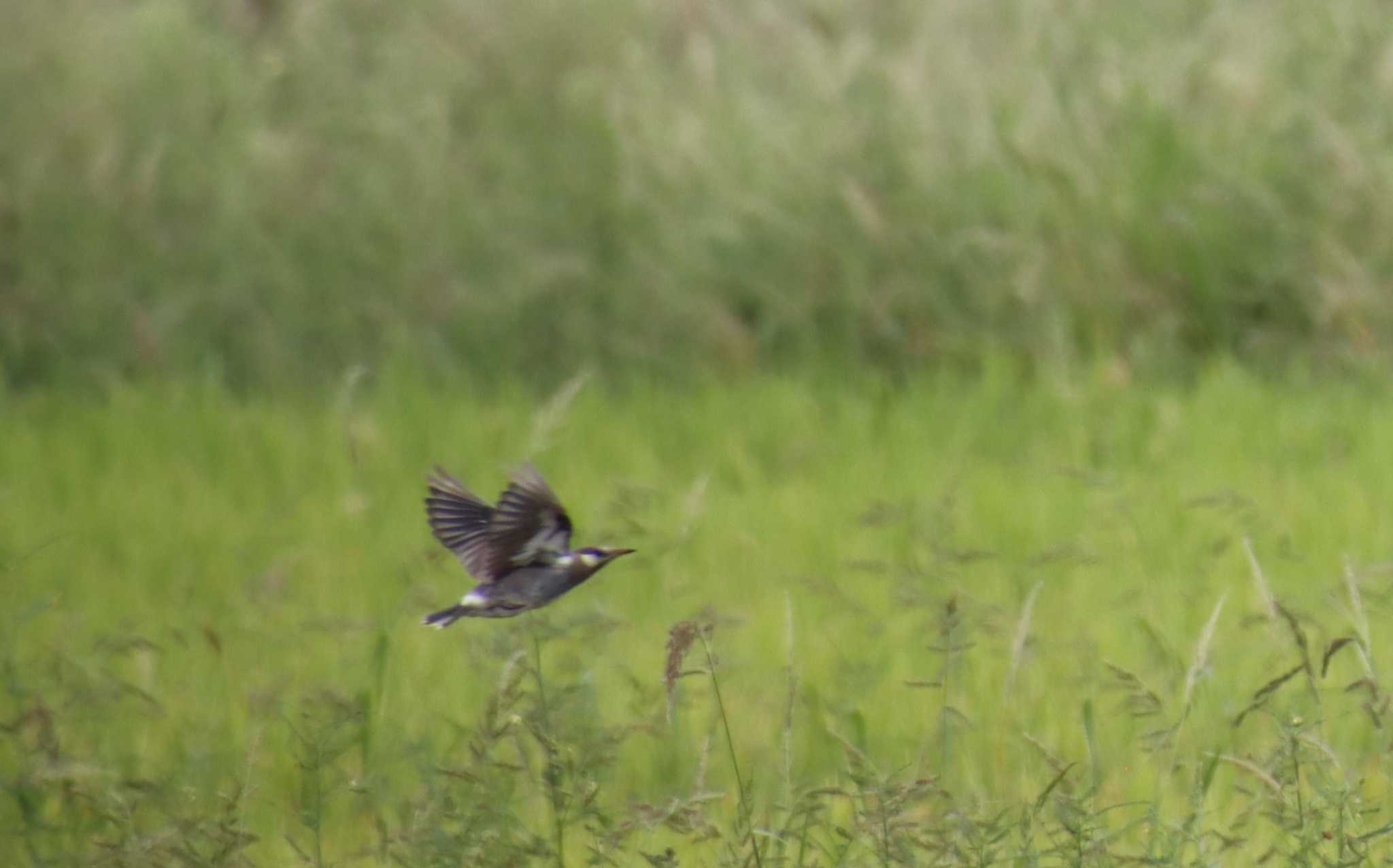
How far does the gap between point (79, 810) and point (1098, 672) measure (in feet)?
5.83

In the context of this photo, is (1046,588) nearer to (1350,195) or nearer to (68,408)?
(1350,195)

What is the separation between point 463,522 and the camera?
2309mm

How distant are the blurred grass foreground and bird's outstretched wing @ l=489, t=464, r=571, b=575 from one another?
380cm

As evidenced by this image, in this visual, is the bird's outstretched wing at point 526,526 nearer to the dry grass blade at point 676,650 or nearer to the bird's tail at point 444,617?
the bird's tail at point 444,617

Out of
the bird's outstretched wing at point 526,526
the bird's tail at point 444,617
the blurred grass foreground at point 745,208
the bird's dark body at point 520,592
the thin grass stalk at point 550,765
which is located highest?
the blurred grass foreground at point 745,208

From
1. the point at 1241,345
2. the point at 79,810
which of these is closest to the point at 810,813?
the point at 79,810

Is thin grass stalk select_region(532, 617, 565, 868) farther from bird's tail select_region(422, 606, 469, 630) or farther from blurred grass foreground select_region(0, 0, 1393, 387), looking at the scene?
blurred grass foreground select_region(0, 0, 1393, 387)

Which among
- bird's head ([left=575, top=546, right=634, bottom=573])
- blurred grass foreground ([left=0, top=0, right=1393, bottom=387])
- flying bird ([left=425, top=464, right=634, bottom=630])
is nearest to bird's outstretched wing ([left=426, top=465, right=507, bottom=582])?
flying bird ([left=425, top=464, right=634, bottom=630])

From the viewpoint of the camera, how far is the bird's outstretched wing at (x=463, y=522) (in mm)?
2285

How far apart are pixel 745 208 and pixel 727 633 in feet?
10.7

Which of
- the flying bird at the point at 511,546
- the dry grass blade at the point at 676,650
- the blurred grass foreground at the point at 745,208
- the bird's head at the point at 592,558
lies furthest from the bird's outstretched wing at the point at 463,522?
the blurred grass foreground at the point at 745,208

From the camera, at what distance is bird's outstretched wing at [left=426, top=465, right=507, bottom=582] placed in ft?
7.50

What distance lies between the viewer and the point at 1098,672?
3.60 meters

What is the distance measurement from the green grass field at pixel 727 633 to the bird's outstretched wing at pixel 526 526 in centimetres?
17
